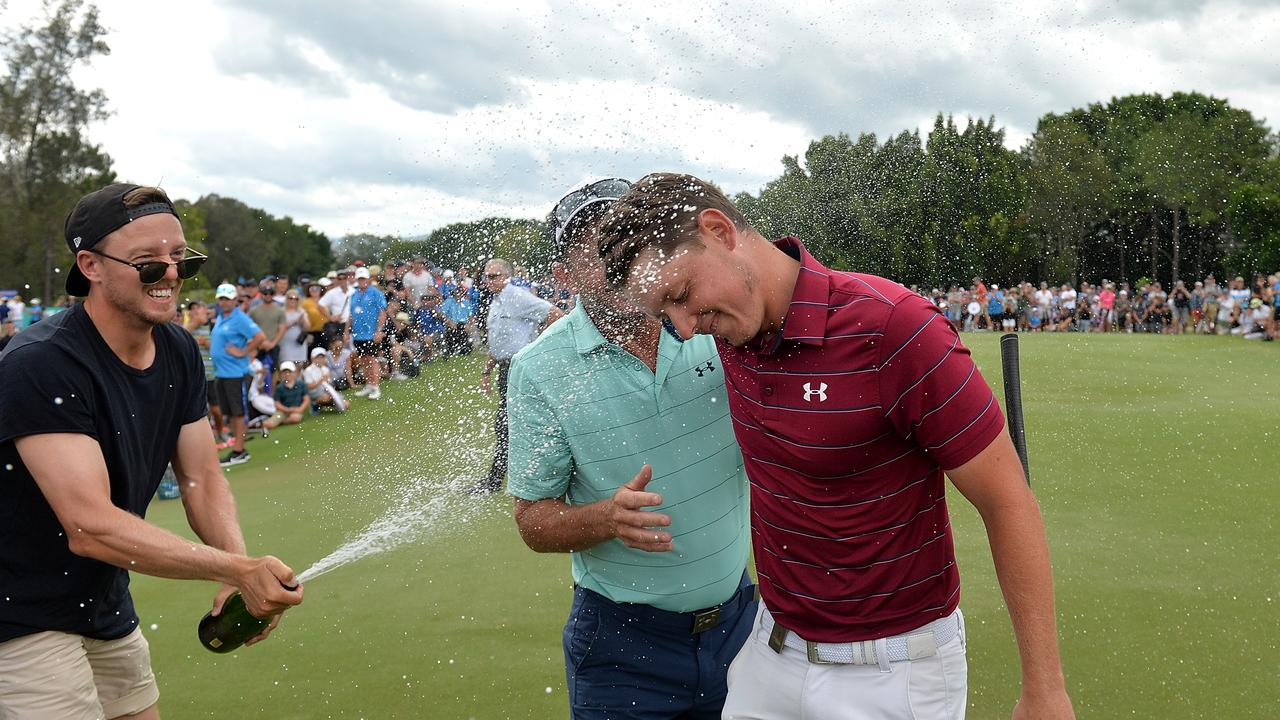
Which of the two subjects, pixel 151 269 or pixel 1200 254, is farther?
pixel 1200 254

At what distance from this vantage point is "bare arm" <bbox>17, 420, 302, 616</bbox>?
256cm

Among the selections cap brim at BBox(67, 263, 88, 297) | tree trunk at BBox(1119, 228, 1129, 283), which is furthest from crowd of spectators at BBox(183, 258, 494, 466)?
tree trunk at BBox(1119, 228, 1129, 283)

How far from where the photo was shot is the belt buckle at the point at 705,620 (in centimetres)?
277

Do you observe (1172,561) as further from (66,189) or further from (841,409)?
(66,189)

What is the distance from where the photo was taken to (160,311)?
2.84m

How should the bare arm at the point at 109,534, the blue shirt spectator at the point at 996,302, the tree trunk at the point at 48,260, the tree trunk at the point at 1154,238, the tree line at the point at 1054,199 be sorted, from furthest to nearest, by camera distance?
the tree trunk at the point at 1154,238 → the tree trunk at the point at 48,260 → the blue shirt spectator at the point at 996,302 → the tree line at the point at 1054,199 → the bare arm at the point at 109,534

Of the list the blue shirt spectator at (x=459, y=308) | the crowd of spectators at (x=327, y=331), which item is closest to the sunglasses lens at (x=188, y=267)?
the crowd of spectators at (x=327, y=331)

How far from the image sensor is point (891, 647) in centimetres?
226

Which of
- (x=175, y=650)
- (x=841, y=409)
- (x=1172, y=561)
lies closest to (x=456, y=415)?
(x=175, y=650)

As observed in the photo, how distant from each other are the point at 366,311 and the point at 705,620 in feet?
44.3

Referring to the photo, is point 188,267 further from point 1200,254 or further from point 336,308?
point 1200,254

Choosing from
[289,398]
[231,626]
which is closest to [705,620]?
[231,626]

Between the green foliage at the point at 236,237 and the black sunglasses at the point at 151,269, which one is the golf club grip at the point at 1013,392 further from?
the green foliage at the point at 236,237

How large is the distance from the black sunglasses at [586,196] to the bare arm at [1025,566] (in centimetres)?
129
